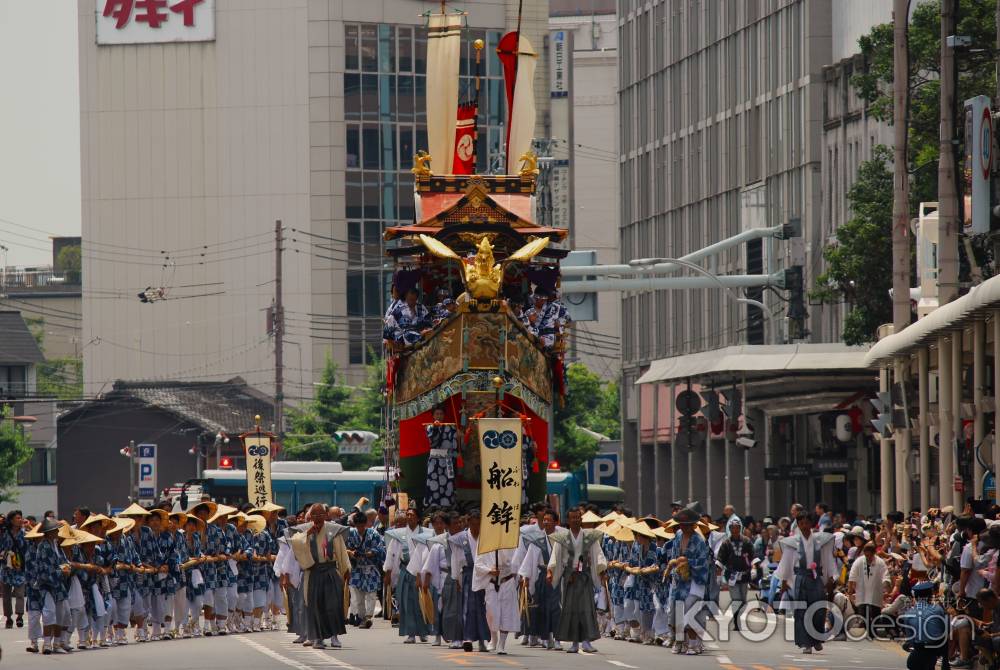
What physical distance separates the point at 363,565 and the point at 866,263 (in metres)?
18.6

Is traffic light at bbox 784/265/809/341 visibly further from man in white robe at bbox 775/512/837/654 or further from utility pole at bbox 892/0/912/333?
man in white robe at bbox 775/512/837/654

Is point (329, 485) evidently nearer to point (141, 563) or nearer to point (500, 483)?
point (141, 563)

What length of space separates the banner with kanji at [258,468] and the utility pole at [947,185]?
1419 centimetres

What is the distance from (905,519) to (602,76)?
88.1 m

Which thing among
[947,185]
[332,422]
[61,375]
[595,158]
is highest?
[595,158]

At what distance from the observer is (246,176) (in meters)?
107

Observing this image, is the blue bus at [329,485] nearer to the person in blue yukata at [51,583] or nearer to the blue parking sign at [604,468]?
the blue parking sign at [604,468]

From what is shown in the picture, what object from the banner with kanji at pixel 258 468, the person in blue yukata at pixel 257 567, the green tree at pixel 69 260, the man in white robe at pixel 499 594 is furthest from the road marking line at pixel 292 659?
the green tree at pixel 69 260

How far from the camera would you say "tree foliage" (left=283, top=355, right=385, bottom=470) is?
278 ft

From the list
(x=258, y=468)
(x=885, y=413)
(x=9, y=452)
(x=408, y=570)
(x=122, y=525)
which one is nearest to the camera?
(x=408, y=570)

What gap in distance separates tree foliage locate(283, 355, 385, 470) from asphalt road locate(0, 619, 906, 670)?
5471 cm

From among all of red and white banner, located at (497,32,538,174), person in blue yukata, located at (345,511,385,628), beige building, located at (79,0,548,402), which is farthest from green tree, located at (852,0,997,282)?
beige building, located at (79,0,548,402)

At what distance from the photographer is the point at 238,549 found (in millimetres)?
31156

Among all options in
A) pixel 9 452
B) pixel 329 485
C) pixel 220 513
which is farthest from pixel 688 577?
pixel 9 452
